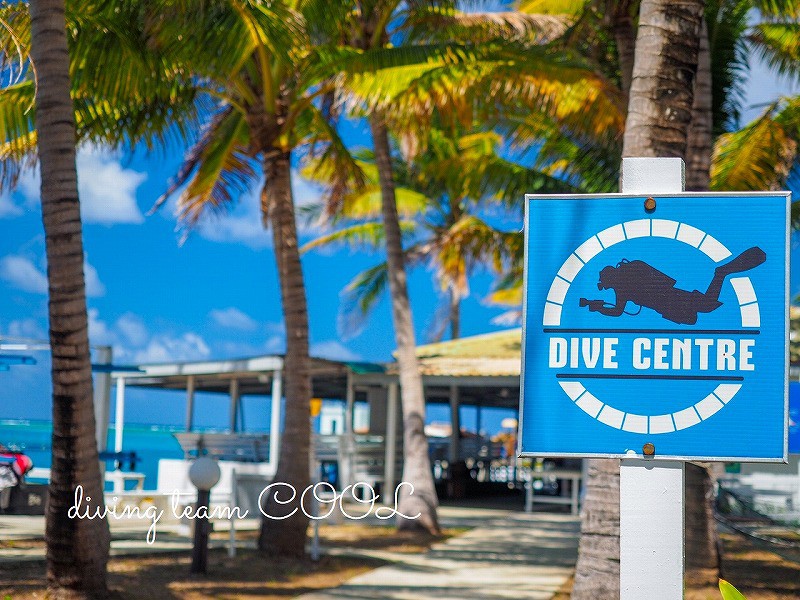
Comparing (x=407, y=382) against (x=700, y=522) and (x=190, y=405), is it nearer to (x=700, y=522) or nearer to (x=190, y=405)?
(x=700, y=522)

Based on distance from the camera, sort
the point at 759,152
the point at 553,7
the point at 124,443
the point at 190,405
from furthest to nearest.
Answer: the point at 124,443 < the point at 190,405 < the point at 553,7 < the point at 759,152

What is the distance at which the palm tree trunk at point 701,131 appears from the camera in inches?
389

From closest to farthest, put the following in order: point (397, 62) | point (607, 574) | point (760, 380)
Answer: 1. point (760, 380)
2. point (607, 574)
3. point (397, 62)

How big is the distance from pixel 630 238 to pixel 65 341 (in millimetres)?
5518

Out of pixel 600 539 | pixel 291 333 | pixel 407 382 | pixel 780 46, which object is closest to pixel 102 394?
pixel 291 333

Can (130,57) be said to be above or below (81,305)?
above

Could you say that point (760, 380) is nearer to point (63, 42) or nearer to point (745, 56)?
point (63, 42)

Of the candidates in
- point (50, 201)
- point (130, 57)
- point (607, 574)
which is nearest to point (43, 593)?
point (50, 201)

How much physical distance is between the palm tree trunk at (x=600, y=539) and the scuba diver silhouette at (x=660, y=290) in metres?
3.82

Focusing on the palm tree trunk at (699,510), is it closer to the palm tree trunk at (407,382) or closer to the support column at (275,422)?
the palm tree trunk at (407,382)

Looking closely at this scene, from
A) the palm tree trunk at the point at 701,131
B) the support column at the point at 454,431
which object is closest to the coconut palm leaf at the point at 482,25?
the palm tree trunk at the point at 701,131

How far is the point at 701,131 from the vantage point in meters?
10.1

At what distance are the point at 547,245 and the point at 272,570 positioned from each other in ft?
26.2

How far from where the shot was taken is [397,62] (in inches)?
435
